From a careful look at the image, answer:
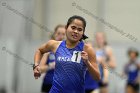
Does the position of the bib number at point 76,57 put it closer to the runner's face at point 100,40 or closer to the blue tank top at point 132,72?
the runner's face at point 100,40

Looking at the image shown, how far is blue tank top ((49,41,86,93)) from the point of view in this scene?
7.57 metres

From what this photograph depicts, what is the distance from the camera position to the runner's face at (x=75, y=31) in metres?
7.54

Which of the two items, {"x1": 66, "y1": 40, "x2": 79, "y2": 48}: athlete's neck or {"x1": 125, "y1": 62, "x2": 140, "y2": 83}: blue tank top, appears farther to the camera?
{"x1": 125, "y1": 62, "x2": 140, "y2": 83}: blue tank top

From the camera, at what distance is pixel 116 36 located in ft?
72.1

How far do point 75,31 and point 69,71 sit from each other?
1.71 ft

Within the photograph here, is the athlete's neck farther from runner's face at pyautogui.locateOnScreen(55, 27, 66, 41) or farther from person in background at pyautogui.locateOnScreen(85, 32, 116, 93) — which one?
person in background at pyautogui.locateOnScreen(85, 32, 116, 93)

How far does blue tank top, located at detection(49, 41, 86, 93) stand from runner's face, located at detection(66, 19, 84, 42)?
0.14 meters

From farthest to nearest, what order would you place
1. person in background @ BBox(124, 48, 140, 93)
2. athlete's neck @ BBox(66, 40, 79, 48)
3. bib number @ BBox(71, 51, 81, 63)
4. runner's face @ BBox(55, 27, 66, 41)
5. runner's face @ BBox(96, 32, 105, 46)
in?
person in background @ BBox(124, 48, 140, 93) → runner's face @ BBox(96, 32, 105, 46) → runner's face @ BBox(55, 27, 66, 41) → athlete's neck @ BBox(66, 40, 79, 48) → bib number @ BBox(71, 51, 81, 63)

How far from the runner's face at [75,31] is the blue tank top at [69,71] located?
138mm

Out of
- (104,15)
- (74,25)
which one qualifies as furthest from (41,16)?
(74,25)

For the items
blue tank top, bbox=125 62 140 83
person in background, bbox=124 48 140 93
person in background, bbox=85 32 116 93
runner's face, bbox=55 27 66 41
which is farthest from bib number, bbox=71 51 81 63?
blue tank top, bbox=125 62 140 83

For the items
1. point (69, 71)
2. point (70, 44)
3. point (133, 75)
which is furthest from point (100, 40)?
point (69, 71)

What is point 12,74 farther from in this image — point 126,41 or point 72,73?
point 72,73

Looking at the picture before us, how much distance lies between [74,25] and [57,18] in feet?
49.9
